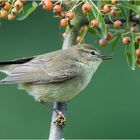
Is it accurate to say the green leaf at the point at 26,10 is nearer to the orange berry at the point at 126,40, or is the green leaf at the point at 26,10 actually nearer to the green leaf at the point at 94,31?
the green leaf at the point at 94,31

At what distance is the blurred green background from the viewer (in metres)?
5.32

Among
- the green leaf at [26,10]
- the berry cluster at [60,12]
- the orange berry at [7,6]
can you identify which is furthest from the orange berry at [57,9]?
the orange berry at [7,6]

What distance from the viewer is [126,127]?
5.46m

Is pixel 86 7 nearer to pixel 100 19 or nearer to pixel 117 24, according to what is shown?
pixel 100 19

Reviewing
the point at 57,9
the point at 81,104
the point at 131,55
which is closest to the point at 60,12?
the point at 57,9

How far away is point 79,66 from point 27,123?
1.02 metres

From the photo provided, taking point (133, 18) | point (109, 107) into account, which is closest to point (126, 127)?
point (109, 107)

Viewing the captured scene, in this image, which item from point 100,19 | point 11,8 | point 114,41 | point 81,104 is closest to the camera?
Result: point 100,19

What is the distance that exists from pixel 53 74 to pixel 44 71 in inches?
2.8

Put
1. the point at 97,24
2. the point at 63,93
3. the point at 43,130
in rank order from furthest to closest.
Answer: the point at 43,130, the point at 63,93, the point at 97,24

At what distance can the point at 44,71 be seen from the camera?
176 inches

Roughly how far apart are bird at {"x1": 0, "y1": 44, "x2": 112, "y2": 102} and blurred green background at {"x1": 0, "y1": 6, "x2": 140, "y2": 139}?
84 cm

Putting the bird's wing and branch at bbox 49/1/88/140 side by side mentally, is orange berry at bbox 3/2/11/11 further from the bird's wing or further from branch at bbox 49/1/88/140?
the bird's wing

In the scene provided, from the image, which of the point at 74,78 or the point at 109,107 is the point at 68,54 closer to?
the point at 74,78
